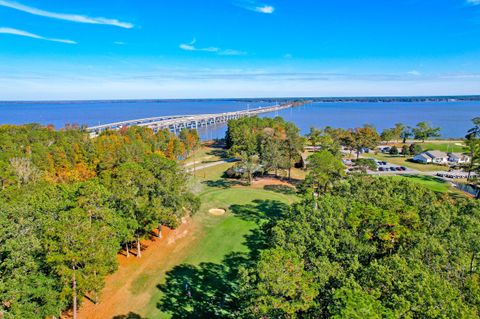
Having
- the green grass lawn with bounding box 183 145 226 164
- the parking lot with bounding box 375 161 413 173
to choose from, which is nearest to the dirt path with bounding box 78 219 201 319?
the green grass lawn with bounding box 183 145 226 164

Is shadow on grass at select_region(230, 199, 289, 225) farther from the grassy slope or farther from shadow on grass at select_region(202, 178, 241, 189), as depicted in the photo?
the grassy slope

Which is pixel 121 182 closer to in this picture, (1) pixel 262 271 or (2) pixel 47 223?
(2) pixel 47 223

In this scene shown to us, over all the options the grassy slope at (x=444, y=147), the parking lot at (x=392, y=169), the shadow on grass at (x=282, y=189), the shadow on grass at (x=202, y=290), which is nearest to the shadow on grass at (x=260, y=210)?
the shadow on grass at (x=282, y=189)

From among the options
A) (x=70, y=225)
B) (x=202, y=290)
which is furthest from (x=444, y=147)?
(x=70, y=225)

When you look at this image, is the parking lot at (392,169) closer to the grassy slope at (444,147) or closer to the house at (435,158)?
the house at (435,158)

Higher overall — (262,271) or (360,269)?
(262,271)

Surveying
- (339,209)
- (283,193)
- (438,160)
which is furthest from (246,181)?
(438,160)
